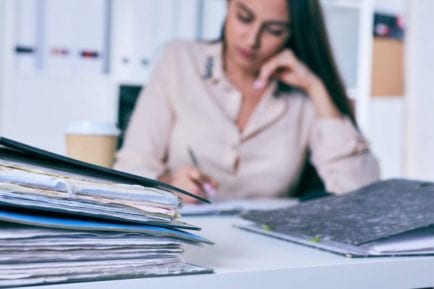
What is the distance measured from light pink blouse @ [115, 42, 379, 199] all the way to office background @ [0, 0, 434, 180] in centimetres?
23

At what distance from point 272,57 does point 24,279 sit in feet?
4.67

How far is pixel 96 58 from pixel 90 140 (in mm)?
1032

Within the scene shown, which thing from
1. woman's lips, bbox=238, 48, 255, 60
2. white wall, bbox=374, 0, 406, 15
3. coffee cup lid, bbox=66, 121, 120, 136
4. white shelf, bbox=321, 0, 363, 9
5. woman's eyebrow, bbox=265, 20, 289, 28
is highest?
white wall, bbox=374, 0, 406, 15

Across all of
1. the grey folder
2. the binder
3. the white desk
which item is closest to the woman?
the grey folder

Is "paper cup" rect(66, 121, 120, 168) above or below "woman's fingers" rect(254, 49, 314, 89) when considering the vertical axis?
below

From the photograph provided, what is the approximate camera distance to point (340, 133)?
5.62ft

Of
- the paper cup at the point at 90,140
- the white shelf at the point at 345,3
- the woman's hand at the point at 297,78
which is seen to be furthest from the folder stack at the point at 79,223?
the white shelf at the point at 345,3

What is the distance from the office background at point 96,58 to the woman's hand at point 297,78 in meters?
0.25

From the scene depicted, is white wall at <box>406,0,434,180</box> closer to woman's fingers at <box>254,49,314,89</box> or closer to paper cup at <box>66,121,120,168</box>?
woman's fingers at <box>254,49,314,89</box>

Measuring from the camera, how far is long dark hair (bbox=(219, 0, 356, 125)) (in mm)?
1816

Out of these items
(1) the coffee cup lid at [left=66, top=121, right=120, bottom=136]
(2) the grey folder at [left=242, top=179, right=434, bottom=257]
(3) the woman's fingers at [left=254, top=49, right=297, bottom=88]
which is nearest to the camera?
(2) the grey folder at [left=242, top=179, right=434, bottom=257]

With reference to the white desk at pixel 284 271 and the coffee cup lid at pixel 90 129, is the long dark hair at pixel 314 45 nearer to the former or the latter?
the coffee cup lid at pixel 90 129

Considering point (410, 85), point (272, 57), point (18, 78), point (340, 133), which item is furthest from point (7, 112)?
point (410, 85)

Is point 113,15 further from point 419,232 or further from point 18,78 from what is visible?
point 419,232
